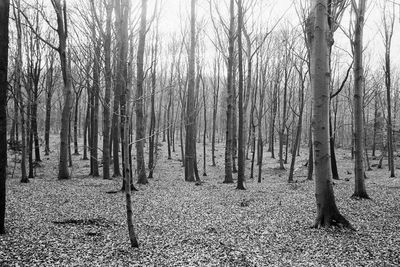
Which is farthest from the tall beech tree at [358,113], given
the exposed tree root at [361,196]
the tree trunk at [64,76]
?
the tree trunk at [64,76]

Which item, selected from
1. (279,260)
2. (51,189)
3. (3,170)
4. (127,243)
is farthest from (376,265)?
(51,189)

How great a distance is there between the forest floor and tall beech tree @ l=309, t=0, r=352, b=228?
1.21 ft

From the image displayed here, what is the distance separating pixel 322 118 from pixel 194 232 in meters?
3.75

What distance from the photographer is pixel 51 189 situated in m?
11.4

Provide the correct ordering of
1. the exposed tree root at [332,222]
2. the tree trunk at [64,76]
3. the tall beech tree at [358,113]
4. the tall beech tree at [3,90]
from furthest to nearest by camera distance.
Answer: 1. the tree trunk at [64,76]
2. the tall beech tree at [358,113]
3. the exposed tree root at [332,222]
4. the tall beech tree at [3,90]

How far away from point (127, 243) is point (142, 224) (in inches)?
60.0

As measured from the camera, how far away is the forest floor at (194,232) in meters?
4.73

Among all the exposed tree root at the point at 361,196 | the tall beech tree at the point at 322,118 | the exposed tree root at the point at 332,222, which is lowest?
the exposed tree root at the point at 361,196

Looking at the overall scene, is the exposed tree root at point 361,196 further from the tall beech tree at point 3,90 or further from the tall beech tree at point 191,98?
the tall beech tree at point 3,90

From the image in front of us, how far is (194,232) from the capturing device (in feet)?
20.8

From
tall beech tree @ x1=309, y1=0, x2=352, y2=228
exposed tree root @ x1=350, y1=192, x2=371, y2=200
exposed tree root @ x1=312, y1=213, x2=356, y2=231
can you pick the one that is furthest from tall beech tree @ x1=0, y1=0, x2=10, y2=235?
exposed tree root @ x1=350, y1=192, x2=371, y2=200

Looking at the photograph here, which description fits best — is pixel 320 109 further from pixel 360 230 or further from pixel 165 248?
pixel 165 248

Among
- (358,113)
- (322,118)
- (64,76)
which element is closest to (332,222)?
(322,118)

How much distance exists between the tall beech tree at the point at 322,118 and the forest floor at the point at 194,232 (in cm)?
37
